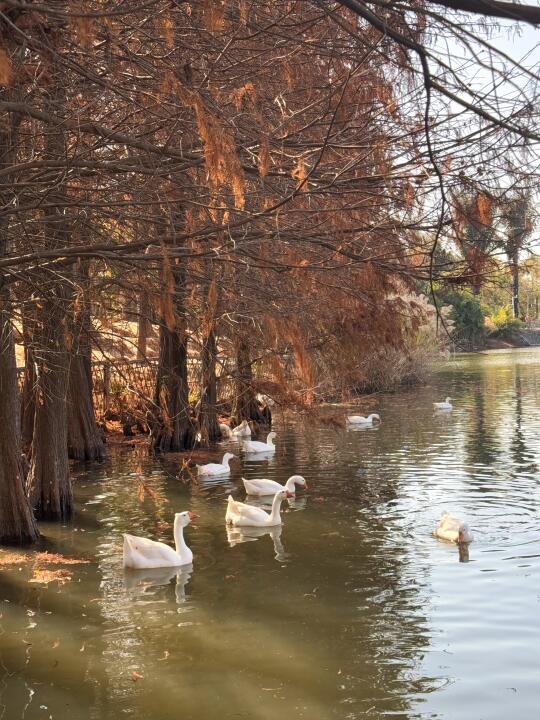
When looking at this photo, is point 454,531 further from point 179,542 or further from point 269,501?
point 269,501

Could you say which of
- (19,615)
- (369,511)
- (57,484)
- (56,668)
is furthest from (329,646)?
(57,484)

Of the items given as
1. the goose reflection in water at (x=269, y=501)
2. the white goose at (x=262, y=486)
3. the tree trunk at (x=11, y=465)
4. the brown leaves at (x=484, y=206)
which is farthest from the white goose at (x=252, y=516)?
the brown leaves at (x=484, y=206)

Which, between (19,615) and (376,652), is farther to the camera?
(19,615)

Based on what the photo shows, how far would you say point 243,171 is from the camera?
23.8ft

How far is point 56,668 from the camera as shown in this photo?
7.81 metres

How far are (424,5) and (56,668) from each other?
20.2ft

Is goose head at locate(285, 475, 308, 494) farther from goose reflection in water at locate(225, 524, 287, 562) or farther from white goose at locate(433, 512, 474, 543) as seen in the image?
white goose at locate(433, 512, 474, 543)

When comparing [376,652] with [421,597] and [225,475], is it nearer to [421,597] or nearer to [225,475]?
[421,597]

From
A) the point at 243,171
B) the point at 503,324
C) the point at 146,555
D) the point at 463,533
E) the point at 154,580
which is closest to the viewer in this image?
the point at 243,171

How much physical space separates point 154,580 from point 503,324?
6368cm

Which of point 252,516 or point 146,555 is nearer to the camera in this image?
point 146,555

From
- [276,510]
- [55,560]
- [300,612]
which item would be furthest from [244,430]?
A: [300,612]

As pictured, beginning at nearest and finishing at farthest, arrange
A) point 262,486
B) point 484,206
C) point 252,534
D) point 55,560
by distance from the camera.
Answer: point 484,206
point 55,560
point 252,534
point 262,486

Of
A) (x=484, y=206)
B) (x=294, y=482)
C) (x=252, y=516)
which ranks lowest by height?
(x=252, y=516)
